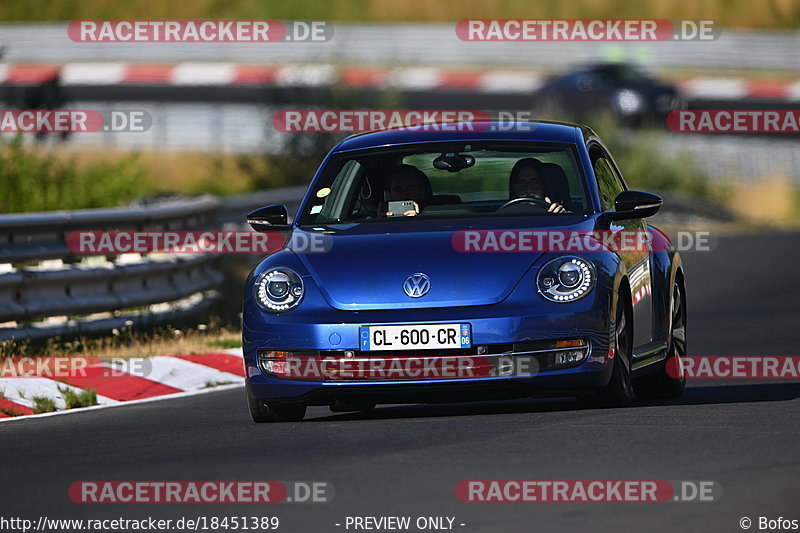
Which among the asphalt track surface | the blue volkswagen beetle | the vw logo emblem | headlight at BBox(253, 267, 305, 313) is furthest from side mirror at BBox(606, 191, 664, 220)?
headlight at BBox(253, 267, 305, 313)

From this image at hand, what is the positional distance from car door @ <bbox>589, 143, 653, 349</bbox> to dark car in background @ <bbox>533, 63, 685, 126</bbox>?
3200 centimetres

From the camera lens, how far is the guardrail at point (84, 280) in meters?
13.4

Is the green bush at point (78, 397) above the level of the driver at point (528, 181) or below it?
below

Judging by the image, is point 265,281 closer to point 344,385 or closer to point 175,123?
point 344,385

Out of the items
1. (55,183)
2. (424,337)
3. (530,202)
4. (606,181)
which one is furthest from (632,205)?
(55,183)

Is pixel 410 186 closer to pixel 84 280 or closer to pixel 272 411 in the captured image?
pixel 272 411

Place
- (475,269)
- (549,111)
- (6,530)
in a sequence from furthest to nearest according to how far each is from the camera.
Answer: (549,111) < (475,269) < (6,530)

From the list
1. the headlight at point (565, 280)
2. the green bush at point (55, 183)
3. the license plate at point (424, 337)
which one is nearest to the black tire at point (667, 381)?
the headlight at point (565, 280)

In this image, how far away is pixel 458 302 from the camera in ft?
30.7

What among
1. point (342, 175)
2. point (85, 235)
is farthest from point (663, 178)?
point (342, 175)

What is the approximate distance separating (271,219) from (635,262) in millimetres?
2014

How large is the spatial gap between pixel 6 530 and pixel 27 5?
54.8m

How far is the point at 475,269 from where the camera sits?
31.0ft

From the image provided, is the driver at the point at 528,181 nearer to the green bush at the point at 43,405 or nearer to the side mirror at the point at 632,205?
the side mirror at the point at 632,205
